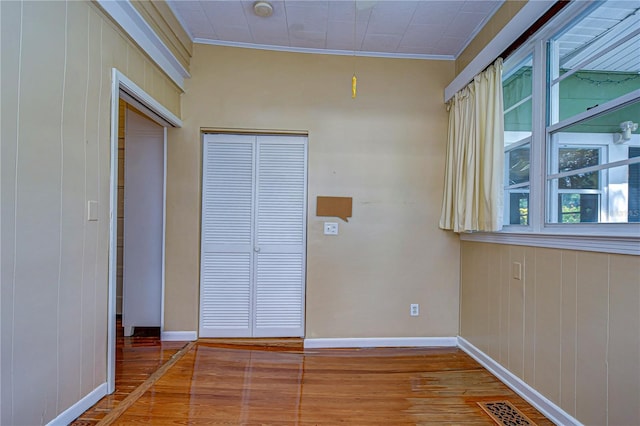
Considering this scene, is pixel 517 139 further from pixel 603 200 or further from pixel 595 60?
pixel 603 200

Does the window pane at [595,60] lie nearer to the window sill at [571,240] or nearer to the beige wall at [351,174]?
the window sill at [571,240]

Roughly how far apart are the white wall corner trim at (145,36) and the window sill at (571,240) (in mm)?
2915

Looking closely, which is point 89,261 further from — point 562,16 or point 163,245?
point 562,16

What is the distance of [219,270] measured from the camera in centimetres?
289

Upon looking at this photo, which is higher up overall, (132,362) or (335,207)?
(335,207)

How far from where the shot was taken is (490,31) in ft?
7.77

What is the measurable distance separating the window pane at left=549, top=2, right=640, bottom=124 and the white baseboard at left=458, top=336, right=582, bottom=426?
170 cm

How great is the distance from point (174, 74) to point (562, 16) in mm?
2813

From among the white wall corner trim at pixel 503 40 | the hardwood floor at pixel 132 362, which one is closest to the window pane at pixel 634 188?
A: the white wall corner trim at pixel 503 40

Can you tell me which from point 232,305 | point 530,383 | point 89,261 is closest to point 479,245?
point 530,383

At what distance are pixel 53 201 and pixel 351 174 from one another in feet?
7.08

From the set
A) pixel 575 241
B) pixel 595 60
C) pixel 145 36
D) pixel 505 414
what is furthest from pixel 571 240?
pixel 145 36

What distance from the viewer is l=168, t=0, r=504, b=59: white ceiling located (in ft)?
7.45

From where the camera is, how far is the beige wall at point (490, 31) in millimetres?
2098
